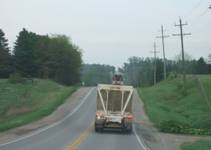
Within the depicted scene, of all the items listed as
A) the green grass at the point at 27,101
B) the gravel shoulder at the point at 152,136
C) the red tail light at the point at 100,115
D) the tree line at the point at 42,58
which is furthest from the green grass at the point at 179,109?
the tree line at the point at 42,58

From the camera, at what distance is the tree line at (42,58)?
109 m

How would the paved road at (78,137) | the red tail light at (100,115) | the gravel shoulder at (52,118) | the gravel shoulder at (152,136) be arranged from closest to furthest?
the paved road at (78,137) < the gravel shoulder at (152,136) < the gravel shoulder at (52,118) < the red tail light at (100,115)

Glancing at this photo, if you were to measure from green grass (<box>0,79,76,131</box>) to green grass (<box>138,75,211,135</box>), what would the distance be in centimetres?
1097

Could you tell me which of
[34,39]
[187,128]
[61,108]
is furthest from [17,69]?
[187,128]

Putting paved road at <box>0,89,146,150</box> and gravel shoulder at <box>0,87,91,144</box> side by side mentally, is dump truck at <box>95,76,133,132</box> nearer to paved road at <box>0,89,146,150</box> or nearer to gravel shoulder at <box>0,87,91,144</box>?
paved road at <box>0,89,146,150</box>

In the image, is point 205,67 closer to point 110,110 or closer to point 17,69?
point 17,69

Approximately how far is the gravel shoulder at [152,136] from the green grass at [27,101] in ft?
30.4

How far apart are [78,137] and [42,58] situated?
91.9 m

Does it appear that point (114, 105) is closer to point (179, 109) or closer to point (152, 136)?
point (152, 136)

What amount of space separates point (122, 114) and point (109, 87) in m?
2.01

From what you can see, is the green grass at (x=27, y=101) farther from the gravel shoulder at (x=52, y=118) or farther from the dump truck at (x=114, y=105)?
the dump truck at (x=114, y=105)

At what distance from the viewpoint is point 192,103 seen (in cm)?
6938

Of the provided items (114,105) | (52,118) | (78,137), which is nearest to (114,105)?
(114,105)

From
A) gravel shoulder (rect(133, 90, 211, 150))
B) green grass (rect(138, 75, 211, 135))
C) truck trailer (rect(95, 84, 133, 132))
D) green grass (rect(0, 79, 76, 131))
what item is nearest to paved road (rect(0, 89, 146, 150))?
truck trailer (rect(95, 84, 133, 132))
